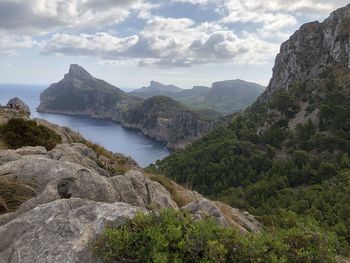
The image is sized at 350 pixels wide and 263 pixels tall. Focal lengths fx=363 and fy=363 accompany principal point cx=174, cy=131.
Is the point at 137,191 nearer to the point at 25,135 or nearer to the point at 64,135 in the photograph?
the point at 25,135

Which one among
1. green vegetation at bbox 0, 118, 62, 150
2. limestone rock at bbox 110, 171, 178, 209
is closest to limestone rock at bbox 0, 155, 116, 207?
limestone rock at bbox 110, 171, 178, 209

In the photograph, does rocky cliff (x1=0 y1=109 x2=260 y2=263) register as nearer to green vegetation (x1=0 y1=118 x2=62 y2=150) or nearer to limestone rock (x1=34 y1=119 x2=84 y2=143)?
green vegetation (x1=0 y1=118 x2=62 y2=150)

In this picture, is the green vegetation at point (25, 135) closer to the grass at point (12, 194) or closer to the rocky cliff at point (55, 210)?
the rocky cliff at point (55, 210)

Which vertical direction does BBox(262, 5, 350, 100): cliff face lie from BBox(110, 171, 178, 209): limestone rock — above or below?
above

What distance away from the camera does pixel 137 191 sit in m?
14.6

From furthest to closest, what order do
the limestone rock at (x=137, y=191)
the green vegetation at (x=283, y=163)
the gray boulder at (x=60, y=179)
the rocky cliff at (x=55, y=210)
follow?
the green vegetation at (x=283, y=163)
the limestone rock at (x=137, y=191)
the gray boulder at (x=60, y=179)
the rocky cliff at (x=55, y=210)

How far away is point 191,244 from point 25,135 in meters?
19.9

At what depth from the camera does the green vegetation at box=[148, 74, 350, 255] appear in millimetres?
85625

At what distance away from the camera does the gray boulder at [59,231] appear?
6957 millimetres

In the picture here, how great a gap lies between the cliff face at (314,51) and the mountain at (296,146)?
429 mm

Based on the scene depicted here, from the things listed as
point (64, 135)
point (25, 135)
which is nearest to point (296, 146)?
point (64, 135)

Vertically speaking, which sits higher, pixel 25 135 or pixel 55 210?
pixel 55 210

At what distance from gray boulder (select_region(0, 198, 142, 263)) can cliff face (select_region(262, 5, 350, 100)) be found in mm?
147686

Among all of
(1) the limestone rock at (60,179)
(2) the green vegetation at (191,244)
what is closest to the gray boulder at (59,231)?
(2) the green vegetation at (191,244)
